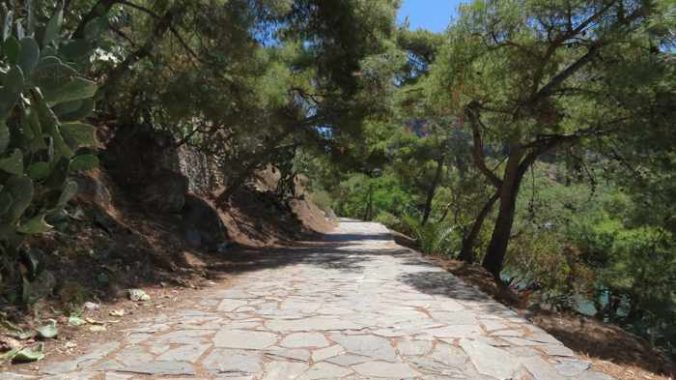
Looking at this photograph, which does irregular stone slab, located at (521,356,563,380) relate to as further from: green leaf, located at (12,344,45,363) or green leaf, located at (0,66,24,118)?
green leaf, located at (0,66,24,118)

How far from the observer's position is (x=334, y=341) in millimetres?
4867

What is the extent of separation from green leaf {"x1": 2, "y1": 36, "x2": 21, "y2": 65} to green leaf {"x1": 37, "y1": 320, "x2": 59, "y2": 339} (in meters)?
2.11

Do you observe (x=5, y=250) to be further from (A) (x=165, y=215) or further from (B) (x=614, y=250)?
(B) (x=614, y=250)

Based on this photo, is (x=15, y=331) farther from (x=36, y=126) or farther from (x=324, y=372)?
(x=324, y=372)

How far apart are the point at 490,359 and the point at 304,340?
4.96 feet

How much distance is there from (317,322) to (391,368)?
1.57 m

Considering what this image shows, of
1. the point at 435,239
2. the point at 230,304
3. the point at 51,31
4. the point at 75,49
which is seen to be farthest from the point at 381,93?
the point at 51,31

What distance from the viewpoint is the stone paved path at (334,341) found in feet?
13.3

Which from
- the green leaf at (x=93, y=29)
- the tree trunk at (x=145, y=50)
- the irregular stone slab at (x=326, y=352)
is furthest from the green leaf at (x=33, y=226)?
the tree trunk at (x=145, y=50)

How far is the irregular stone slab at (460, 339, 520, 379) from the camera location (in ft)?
13.6

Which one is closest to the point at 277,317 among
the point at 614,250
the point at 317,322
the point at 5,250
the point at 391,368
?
the point at 317,322

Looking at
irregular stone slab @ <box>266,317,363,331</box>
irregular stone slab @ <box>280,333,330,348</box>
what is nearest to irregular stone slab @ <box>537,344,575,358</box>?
irregular stone slab @ <box>266,317,363,331</box>

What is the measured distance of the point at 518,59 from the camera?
9.32 metres

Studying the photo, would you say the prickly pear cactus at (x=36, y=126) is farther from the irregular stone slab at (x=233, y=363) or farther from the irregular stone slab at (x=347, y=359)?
the irregular stone slab at (x=347, y=359)
